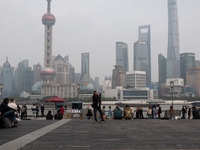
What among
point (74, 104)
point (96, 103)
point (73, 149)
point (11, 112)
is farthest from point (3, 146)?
point (74, 104)

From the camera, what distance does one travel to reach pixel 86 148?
6965mm

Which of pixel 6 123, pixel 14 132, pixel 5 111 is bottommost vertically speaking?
pixel 14 132

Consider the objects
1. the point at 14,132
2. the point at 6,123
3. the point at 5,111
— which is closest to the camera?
the point at 14,132

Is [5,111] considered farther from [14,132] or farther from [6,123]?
[14,132]

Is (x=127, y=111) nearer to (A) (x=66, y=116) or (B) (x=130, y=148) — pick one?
(A) (x=66, y=116)

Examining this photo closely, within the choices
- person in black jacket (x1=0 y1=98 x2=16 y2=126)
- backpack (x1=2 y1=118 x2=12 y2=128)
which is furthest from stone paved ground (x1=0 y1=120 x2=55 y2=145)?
person in black jacket (x1=0 y1=98 x2=16 y2=126)

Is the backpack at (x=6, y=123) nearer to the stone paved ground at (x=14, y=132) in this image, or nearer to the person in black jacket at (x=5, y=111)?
the person in black jacket at (x=5, y=111)

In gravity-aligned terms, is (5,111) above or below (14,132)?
above

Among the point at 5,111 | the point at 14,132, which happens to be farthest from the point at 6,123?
the point at 14,132

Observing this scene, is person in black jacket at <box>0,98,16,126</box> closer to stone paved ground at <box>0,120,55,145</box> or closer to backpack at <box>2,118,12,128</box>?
backpack at <box>2,118,12,128</box>

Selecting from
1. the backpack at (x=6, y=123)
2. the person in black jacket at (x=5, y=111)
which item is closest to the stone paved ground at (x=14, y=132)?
the backpack at (x=6, y=123)

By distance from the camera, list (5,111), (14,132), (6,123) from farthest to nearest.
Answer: (5,111)
(6,123)
(14,132)

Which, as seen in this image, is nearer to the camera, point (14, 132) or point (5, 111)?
point (14, 132)

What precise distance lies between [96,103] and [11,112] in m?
4.76
